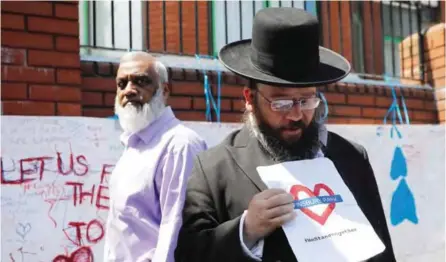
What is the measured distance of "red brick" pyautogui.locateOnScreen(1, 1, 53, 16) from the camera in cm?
319

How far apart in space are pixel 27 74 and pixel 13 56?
0.13 metres

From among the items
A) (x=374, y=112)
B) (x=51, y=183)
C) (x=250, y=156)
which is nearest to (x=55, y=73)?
(x=51, y=183)

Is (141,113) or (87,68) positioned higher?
(87,68)

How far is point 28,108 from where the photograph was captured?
321 centimetres

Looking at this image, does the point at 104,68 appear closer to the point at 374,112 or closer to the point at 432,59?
the point at 374,112

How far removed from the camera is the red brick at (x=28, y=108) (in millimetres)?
3158

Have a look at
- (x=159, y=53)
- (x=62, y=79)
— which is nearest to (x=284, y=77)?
(x=62, y=79)

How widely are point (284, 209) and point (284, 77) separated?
0.43 meters

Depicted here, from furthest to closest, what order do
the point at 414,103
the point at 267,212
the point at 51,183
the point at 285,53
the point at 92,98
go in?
the point at 414,103 < the point at 92,98 < the point at 51,183 < the point at 285,53 < the point at 267,212

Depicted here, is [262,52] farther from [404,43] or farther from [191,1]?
[404,43]

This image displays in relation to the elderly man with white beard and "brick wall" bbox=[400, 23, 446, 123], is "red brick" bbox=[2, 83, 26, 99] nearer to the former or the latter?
the elderly man with white beard

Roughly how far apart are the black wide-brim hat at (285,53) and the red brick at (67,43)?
181 cm

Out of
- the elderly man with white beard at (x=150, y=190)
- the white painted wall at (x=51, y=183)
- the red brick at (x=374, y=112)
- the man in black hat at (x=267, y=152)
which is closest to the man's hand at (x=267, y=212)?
the man in black hat at (x=267, y=152)

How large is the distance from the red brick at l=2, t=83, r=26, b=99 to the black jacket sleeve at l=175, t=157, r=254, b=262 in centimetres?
178
